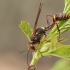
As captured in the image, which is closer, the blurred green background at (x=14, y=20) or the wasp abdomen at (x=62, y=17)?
the wasp abdomen at (x=62, y=17)

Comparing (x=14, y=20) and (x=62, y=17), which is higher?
(x=62, y=17)

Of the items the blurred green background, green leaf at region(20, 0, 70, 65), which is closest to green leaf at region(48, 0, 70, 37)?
green leaf at region(20, 0, 70, 65)

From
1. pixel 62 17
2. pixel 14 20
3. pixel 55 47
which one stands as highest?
pixel 62 17

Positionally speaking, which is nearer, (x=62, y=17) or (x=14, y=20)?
(x=62, y=17)

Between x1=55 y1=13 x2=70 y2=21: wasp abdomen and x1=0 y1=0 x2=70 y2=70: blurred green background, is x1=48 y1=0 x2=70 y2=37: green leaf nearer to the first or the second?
x1=55 y1=13 x2=70 y2=21: wasp abdomen

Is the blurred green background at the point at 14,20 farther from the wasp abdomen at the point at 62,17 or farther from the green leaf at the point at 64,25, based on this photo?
the green leaf at the point at 64,25

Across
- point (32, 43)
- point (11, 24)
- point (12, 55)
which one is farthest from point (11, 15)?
point (32, 43)

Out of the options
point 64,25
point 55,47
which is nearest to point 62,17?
point 64,25

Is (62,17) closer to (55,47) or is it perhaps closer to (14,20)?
(55,47)

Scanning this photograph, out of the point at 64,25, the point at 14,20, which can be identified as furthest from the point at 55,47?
the point at 14,20

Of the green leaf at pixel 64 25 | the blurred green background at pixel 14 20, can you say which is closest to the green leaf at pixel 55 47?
the green leaf at pixel 64 25

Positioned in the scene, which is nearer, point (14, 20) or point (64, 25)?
point (64, 25)

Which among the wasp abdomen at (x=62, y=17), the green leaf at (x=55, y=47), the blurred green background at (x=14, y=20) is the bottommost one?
the blurred green background at (x=14, y=20)
